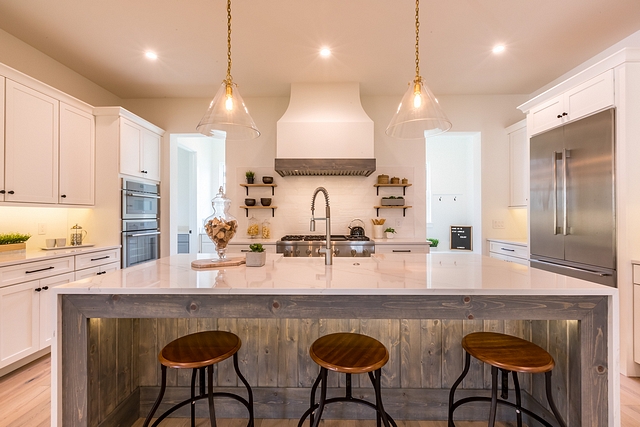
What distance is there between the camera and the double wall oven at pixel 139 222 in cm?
344

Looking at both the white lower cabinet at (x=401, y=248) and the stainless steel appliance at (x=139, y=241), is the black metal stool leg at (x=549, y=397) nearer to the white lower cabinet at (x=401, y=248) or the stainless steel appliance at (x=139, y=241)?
the white lower cabinet at (x=401, y=248)

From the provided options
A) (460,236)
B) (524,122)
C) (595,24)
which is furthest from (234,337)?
(460,236)

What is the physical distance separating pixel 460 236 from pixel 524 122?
7.49 ft

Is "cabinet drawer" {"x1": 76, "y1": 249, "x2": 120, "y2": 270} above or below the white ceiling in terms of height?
below

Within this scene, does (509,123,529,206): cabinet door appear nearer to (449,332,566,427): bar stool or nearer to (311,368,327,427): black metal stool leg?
(449,332,566,427): bar stool

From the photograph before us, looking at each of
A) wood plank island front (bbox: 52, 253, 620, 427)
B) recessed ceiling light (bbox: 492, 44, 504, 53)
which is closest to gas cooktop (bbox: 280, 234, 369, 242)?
wood plank island front (bbox: 52, 253, 620, 427)

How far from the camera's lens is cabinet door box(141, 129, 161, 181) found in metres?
3.82

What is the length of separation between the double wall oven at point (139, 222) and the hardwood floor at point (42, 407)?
129 cm

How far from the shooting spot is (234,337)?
4.98ft

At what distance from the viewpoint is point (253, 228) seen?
409cm

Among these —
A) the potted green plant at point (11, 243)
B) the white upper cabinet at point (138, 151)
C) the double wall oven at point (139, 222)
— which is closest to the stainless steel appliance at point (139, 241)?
the double wall oven at point (139, 222)

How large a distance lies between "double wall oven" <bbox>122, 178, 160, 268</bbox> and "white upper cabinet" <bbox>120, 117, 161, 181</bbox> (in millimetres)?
143

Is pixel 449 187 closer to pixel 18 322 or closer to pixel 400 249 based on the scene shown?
pixel 400 249

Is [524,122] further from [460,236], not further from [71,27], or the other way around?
[71,27]
